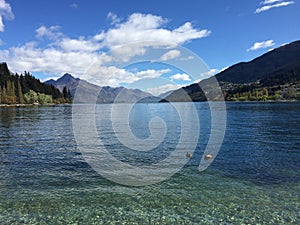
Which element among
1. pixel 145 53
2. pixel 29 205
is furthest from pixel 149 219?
pixel 145 53

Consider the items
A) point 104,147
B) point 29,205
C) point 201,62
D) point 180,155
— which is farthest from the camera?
point 104,147

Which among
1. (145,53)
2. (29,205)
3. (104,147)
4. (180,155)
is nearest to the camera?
(29,205)

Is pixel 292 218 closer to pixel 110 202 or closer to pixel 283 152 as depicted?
pixel 110 202

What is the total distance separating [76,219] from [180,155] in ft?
57.6

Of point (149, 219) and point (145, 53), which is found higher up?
point (145, 53)

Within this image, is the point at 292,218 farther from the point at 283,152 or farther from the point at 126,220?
the point at 283,152

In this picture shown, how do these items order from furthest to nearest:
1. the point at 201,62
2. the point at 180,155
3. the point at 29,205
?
1. the point at 180,155
2. the point at 201,62
3. the point at 29,205

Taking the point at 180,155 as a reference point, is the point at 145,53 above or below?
above

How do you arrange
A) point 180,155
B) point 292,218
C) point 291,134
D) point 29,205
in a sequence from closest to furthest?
1. point 292,218
2. point 29,205
3. point 180,155
4. point 291,134

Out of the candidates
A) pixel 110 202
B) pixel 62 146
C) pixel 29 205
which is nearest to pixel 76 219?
pixel 110 202

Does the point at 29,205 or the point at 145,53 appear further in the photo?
the point at 145,53

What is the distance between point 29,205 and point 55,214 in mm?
2271

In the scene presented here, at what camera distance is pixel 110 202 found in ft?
52.2

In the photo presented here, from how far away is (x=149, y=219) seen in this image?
13.7 metres
